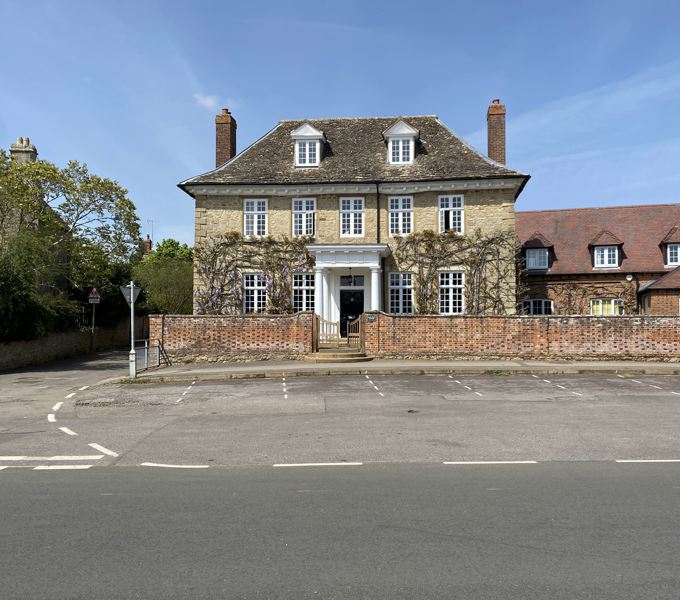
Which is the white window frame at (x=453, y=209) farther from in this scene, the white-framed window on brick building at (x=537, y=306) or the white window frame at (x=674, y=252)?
the white window frame at (x=674, y=252)

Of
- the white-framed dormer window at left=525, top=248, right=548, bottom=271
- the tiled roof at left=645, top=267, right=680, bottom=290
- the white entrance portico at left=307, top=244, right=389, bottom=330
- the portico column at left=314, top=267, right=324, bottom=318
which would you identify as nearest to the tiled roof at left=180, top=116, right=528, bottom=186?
the white entrance portico at left=307, top=244, right=389, bottom=330

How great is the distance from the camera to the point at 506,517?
16.6 feet

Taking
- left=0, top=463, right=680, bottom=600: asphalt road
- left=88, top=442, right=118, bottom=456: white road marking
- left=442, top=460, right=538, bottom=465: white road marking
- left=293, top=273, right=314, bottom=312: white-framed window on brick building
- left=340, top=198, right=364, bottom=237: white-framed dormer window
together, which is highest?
left=340, top=198, right=364, bottom=237: white-framed dormer window

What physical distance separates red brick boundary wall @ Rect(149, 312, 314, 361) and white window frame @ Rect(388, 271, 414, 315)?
6.26 metres

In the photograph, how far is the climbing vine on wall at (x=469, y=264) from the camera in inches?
987

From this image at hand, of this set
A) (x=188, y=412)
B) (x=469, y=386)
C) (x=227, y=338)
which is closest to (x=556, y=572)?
(x=188, y=412)

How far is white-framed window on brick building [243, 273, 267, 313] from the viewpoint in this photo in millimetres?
26094

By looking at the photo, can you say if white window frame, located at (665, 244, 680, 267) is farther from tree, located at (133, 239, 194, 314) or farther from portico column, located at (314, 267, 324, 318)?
tree, located at (133, 239, 194, 314)

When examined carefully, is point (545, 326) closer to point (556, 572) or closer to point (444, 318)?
point (444, 318)

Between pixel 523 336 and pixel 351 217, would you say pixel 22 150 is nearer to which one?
pixel 351 217

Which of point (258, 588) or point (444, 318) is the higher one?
point (444, 318)

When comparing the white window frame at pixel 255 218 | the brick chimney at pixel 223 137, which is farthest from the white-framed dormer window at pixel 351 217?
the brick chimney at pixel 223 137

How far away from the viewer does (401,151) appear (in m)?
26.3

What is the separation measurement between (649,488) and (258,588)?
15.0ft
